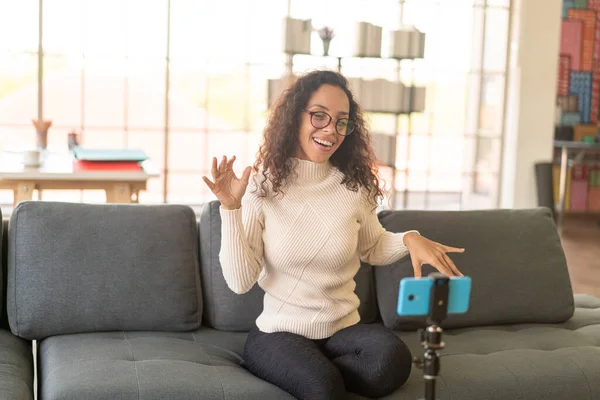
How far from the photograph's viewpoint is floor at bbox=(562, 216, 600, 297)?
239 inches

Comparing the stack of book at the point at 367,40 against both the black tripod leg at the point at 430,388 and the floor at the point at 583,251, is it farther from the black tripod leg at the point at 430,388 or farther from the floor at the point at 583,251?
the black tripod leg at the point at 430,388

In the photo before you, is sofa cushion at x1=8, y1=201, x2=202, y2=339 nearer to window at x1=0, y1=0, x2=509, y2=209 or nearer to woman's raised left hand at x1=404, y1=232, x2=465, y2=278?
woman's raised left hand at x1=404, y1=232, x2=465, y2=278

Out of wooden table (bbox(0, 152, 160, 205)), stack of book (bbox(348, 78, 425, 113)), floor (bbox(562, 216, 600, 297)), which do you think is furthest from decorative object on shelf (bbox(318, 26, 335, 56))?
wooden table (bbox(0, 152, 160, 205))

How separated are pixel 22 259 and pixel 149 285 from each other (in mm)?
398

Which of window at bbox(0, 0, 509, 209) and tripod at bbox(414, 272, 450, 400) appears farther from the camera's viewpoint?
window at bbox(0, 0, 509, 209)

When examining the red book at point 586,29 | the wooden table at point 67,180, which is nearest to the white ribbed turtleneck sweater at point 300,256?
the wooden table at point 67,180

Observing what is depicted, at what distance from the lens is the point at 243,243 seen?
2492 mm

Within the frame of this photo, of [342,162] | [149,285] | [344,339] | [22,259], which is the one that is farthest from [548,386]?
[22,259]

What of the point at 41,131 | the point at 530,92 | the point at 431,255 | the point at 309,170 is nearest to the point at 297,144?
the point at 309,170

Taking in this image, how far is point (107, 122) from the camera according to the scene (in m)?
7.92

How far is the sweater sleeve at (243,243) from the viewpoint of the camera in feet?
8.10

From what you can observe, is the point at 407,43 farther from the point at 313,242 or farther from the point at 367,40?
the point at 313,242

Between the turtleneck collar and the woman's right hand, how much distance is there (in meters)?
0.30

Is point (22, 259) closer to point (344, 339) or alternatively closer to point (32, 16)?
point (344, 339)
